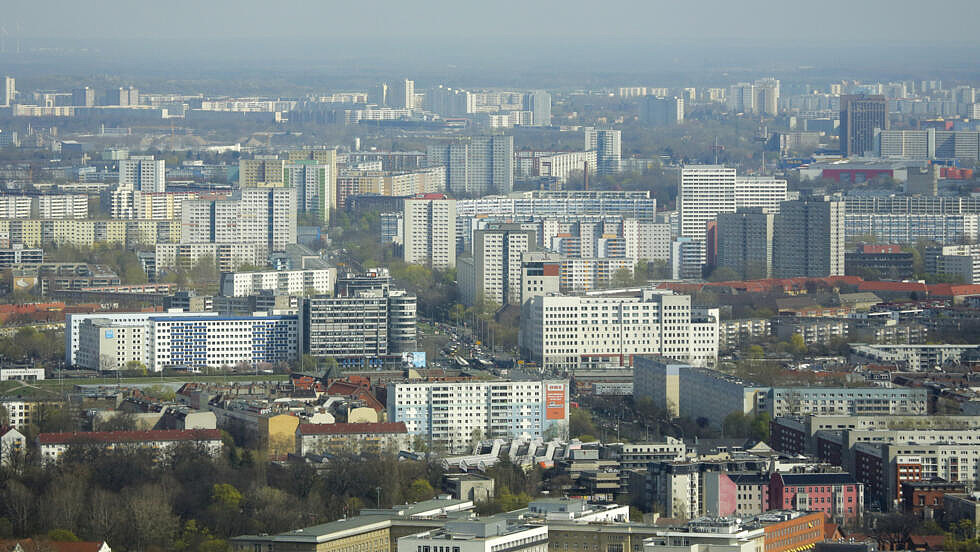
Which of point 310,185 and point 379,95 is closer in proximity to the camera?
point 310,185

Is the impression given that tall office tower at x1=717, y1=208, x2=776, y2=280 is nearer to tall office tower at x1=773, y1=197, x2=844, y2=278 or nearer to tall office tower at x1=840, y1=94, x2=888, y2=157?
tall office tower at x1=773, y1=197, x2=844, y2=278

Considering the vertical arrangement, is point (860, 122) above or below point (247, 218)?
above

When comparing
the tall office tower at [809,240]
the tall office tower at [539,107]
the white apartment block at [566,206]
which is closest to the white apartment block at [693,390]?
the tall office tower at [809,240]

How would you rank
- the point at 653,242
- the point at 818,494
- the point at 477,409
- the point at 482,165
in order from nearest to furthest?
the point at 818,494, the point at 477,409, the point at 653,242, the point at 482,165

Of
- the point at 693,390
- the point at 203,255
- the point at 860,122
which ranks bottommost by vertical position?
the point at 693,390

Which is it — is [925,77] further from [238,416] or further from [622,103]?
[238,416]

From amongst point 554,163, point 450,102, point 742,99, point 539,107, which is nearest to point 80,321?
point 554,163

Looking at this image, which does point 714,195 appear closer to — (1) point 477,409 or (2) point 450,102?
(1) point 477,409

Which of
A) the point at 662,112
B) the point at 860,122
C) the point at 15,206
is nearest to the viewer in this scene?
the point at 15,206
